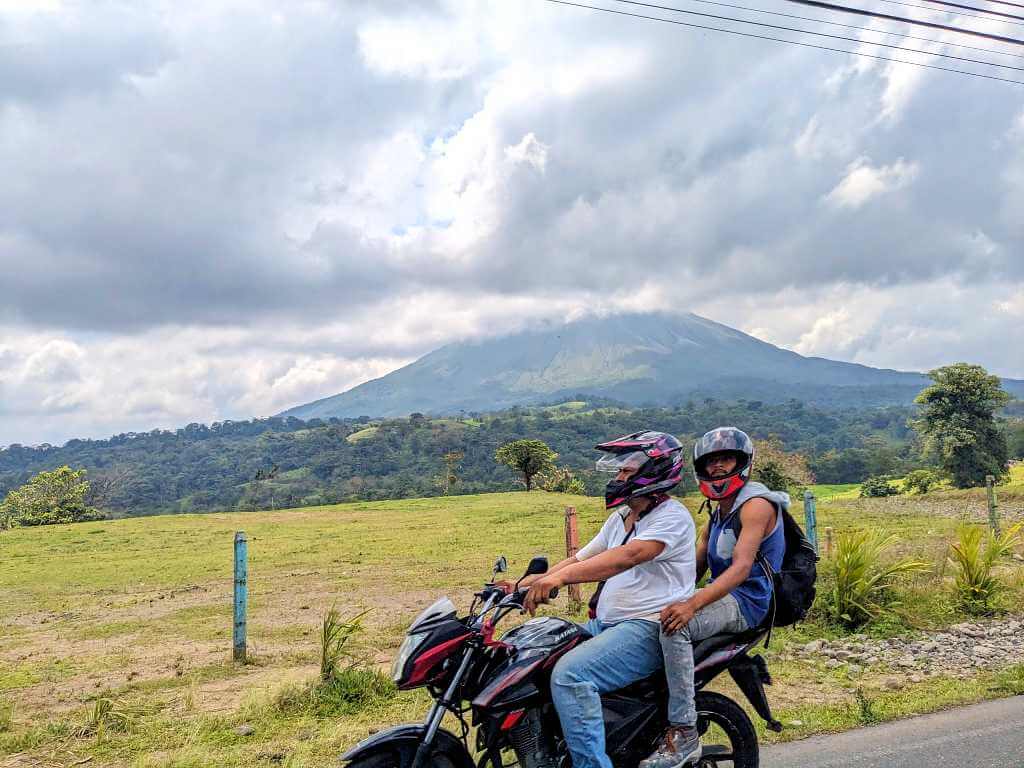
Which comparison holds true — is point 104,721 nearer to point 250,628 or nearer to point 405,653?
point 405,653

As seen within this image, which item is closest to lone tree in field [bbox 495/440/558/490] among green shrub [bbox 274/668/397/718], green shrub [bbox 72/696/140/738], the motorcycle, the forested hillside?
the forested hillside

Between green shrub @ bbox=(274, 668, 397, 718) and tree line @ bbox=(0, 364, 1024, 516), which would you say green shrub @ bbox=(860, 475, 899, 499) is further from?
green shrub @ bbox=(274, 668, 397, 718)

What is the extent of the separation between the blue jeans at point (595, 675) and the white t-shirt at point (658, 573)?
87mm

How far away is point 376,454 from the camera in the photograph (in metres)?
112

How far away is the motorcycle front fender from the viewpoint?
10.7 ft

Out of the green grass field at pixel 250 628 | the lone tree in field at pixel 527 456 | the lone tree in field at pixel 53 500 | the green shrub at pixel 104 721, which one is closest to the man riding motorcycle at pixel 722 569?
the green grass field at pixel 250 628

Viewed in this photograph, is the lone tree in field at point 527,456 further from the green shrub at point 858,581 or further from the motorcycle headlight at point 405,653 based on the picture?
the motorcycle headlight at point 405,653

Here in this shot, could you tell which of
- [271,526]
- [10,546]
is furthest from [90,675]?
[271,526]

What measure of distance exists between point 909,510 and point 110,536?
31.9 metres

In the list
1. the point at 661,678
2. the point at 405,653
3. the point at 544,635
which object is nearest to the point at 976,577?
the point at 661,678

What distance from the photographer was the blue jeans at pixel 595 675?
11.2 ft

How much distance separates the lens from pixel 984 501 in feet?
98.7

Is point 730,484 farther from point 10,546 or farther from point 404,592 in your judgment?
point 10,546

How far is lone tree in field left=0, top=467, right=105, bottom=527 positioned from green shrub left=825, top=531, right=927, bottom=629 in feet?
155
